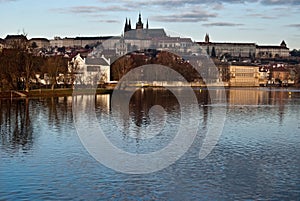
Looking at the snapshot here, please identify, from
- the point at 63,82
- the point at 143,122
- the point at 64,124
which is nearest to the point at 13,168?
the point at 64,124

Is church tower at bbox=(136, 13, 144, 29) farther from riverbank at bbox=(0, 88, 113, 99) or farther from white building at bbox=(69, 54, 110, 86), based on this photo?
riverbank at bbox=(0, 88, 113, 99)

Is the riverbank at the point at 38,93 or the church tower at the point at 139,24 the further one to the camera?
the church tower at the point at 139,24

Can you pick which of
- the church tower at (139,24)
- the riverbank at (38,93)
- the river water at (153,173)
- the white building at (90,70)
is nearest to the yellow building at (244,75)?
the white building at (90,70)

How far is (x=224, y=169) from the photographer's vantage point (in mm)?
15805

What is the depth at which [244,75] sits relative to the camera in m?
145

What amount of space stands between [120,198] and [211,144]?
865 centimetres

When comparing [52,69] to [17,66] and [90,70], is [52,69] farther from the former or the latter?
[90,70]

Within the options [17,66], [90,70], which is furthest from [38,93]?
[90,70]

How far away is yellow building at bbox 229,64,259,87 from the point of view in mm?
140450

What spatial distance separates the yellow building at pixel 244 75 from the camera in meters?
140

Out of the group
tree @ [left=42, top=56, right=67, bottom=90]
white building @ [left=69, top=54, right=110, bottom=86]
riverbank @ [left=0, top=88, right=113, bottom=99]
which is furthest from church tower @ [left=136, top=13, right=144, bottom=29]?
riverbank @ [left=0, top=88, right=113, bottom=99]

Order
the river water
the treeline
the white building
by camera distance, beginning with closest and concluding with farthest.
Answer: the river water
the treeline
the white building

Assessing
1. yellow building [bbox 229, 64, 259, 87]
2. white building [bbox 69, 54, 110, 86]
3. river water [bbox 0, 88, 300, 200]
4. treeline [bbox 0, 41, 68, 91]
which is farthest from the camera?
yellow building [bbox 229, 64, 259, 87]

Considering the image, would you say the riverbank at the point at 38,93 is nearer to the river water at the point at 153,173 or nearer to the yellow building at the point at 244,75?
the river water at the point at 153,173
